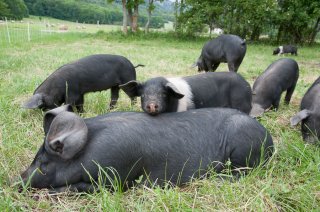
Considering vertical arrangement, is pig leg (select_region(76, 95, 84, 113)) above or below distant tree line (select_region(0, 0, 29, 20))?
above

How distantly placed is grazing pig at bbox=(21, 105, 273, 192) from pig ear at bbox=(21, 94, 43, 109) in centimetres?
184

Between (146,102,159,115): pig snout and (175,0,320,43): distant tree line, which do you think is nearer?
(146,102,159,115): pig snout

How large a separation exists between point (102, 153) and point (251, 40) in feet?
71.2

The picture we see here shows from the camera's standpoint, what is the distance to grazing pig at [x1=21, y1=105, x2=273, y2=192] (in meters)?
2.07

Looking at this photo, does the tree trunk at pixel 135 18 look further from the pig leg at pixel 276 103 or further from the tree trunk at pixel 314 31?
the pig leg at pixel 276 103

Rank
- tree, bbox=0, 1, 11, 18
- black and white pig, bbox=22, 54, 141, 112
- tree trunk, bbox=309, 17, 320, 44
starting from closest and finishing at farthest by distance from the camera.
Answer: black and white pig, bbox=22, 54, 141, 112 → tree trunk, bbox=309, 17, 320, 44 → tree, bbox=0, 1, 11, 18

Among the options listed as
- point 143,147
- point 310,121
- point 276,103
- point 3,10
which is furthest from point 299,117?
point 3,10

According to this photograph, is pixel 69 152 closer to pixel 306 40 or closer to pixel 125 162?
pixel 125 162

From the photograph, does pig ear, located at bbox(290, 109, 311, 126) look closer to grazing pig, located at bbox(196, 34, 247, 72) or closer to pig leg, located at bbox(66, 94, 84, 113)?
pig leg, located at bbox(66, 94, 84, 113)

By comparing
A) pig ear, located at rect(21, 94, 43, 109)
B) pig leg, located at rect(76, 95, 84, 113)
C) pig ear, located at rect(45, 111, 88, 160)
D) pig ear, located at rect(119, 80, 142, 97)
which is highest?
pig ear, located at rect(45, 111, 88, 160)

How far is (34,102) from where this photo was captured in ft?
13.3

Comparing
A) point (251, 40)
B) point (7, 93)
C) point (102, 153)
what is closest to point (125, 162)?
point (102, 153)

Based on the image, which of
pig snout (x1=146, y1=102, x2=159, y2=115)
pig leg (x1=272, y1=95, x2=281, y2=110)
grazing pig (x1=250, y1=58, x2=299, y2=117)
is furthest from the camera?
pig leg (x1=272, y1=95, x2=281, y2=110)

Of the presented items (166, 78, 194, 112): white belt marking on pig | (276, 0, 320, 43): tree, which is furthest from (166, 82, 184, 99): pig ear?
(276, 0, 320, 43): tree
